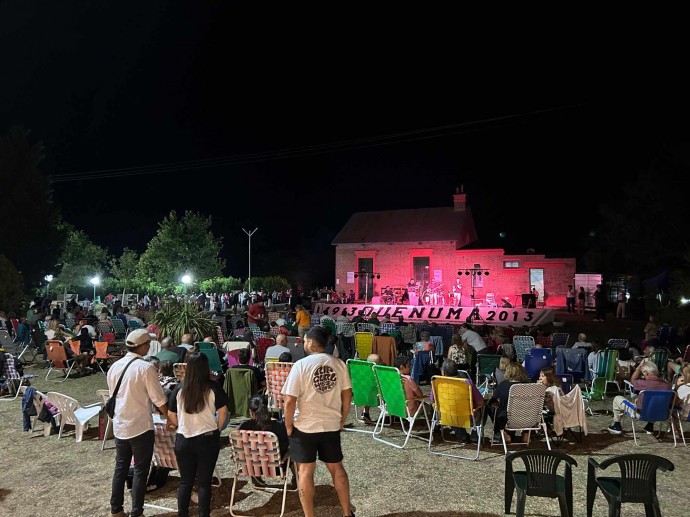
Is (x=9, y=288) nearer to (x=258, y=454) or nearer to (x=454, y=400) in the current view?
(x=258, y=454)

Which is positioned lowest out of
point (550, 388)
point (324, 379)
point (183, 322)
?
point (550, 388)

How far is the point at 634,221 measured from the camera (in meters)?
27.1

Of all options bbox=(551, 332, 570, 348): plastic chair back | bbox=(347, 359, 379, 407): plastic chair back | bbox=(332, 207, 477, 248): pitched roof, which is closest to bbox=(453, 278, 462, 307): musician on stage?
bbox=(332, 207, 477, 248): pitched roof

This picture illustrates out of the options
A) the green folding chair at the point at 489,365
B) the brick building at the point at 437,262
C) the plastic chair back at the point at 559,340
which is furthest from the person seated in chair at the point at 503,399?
the brick building at the point at 437,262

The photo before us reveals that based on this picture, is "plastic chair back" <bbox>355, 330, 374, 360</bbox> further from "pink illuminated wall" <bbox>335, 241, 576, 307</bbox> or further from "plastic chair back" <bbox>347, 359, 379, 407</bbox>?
"pink illuminated wall" <bbox>335, 241, 576, 307</bbox>

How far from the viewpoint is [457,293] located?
2711 cm

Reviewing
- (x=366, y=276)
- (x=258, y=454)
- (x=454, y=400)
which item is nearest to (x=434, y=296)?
(x=366, y=276)

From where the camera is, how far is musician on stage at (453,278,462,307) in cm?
2658

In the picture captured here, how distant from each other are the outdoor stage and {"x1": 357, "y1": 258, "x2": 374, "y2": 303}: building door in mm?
4591

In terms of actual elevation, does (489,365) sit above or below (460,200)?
below

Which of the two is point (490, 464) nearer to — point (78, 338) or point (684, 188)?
point (78, 338)

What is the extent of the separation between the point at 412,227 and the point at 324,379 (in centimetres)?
2699

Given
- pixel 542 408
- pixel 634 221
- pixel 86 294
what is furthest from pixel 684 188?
pixel 86 294

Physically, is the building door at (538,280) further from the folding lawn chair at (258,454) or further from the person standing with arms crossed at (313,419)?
the person standing with arms crossed at (313,419)
